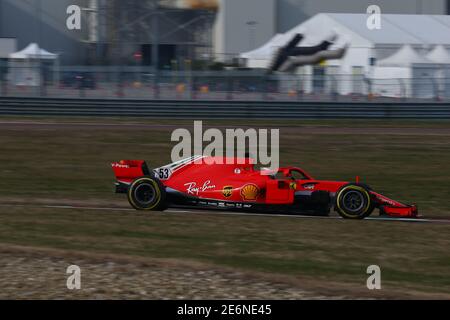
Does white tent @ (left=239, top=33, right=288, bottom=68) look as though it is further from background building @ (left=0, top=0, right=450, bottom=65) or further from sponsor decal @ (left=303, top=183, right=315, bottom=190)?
sponsor decal @ (left=303, top=183, right=315, bottom=190)

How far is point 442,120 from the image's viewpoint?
32312 millimetres

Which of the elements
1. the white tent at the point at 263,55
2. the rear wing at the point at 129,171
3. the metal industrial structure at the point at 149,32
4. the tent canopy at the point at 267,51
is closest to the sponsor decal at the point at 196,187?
the rear wing at the point at 129,171

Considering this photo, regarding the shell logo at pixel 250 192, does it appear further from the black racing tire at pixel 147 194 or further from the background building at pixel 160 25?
the background building at pixel 160 25

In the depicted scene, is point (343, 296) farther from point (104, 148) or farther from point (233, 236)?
point (104, 148)

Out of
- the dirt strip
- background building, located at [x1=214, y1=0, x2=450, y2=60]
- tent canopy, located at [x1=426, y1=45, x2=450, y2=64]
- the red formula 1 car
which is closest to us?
the dirt strip

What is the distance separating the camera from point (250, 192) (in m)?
12.8

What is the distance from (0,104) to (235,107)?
8.65 metres

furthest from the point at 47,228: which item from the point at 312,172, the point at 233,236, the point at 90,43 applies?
the point at 90,43

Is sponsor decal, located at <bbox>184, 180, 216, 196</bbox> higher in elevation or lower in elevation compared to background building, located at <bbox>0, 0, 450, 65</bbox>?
lower

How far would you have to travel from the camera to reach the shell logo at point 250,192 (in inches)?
502

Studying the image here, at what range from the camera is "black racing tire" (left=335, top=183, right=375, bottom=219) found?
1260cm

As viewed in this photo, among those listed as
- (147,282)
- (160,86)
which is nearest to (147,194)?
(147,282)

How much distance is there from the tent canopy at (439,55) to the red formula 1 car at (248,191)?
3155 cm

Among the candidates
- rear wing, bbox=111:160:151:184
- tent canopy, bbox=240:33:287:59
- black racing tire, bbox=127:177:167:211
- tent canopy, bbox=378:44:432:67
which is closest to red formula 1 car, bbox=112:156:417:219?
black racing tire, bbox=127:177:167:211
